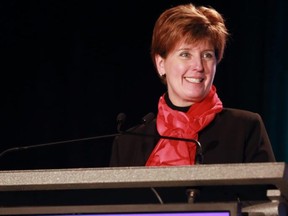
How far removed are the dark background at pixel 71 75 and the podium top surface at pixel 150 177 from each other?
2713mm

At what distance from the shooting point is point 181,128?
2.21m

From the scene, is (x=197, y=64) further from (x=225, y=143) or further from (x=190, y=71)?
(x=225, y=143)

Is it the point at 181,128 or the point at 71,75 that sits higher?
the point at 181,128

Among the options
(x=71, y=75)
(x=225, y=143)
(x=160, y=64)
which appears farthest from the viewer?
(x=71, y=75)

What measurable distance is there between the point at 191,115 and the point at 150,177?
96cm

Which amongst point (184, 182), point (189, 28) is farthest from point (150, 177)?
point (189, 28)

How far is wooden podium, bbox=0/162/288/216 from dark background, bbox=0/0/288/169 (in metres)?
2.69

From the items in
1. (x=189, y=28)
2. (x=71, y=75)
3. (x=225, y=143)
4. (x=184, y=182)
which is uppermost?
(x=189, y=28)

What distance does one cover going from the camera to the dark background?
417cm

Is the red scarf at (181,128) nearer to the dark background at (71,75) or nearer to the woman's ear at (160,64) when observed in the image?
the woman's ear at (160,64)

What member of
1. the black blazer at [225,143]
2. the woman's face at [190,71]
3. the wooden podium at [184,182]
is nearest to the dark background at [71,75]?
the woman's face at [190,71]

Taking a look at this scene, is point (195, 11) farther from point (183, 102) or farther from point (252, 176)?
point (252, 176)

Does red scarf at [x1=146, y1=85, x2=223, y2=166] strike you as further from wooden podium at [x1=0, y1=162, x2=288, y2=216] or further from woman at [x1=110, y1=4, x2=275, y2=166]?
wooden podium at [x1=0, y1=162, x2=288, y2=216]

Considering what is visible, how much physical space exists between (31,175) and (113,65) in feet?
9.49
